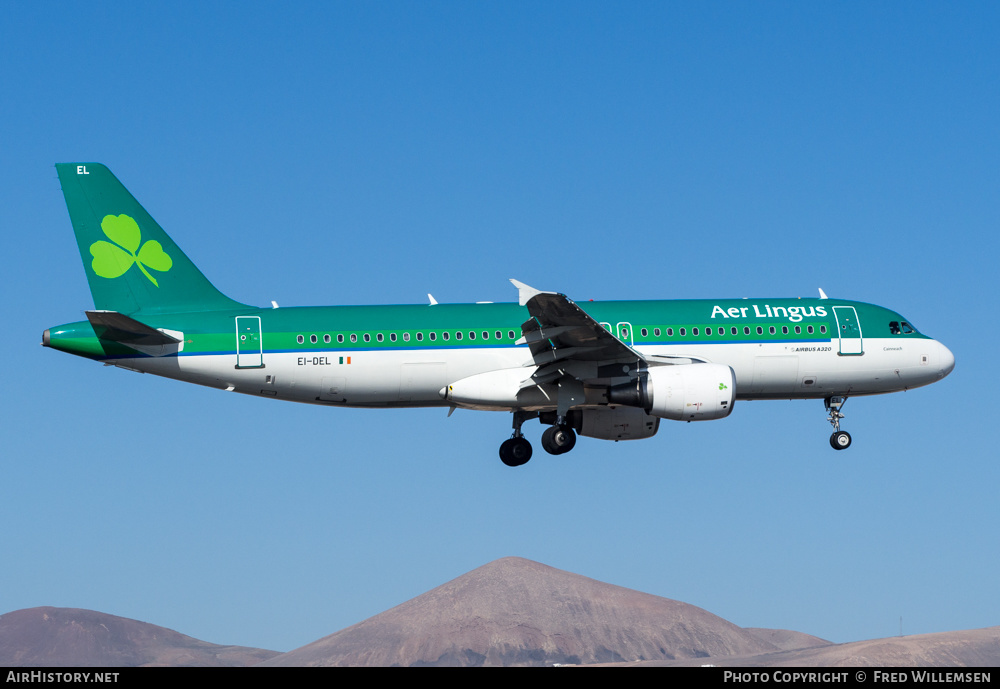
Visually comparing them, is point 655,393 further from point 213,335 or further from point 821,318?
point 213,335

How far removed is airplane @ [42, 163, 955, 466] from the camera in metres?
40.8

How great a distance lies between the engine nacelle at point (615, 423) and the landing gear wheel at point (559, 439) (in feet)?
3.72

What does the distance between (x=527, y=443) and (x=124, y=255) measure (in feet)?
50.8

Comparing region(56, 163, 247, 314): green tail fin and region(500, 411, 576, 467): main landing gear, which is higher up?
region(56, 163, 247, 314): green tail fin

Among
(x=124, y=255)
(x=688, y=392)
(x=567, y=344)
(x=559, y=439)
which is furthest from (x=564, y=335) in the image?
(x=124, y=255)

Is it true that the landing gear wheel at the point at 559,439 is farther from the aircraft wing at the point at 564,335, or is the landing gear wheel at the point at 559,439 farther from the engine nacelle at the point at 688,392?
the engine nacelle at the point at 688,392

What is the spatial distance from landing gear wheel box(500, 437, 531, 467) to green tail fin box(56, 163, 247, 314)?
413 inches

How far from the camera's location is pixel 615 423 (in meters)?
45.2

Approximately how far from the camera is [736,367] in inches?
1706

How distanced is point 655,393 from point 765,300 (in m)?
7.16

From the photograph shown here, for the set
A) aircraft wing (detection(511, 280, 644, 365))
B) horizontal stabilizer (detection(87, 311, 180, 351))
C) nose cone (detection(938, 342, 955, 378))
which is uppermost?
horizontal stabilizer (detection(87, 311, 180, 351))

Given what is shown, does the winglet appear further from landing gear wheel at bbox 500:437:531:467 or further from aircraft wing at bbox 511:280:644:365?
landing gear wheel at bbox 500:437:531:467

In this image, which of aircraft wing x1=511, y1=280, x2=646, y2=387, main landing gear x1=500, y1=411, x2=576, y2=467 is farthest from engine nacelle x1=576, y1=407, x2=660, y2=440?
aircraft wing x1=511, y1=280, x2=646, y2=387

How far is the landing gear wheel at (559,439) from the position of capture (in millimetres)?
44000
